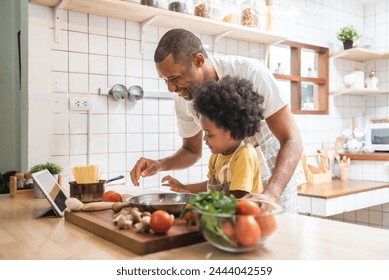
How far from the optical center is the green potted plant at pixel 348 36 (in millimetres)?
3162

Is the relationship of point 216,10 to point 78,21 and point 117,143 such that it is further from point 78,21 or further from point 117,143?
point 117,143

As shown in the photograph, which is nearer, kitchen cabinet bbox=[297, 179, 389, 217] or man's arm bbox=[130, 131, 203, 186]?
man's arm bbox=[130, 131, 203, 186]

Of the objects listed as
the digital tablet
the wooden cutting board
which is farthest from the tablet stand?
the wooden cutting board

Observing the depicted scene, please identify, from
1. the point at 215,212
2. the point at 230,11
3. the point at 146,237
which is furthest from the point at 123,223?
the point at 230,11

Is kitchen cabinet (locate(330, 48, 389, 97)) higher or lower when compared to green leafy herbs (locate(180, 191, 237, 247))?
higher

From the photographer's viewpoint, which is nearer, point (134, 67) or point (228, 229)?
point (228, 229)

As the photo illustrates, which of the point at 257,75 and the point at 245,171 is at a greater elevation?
the point at 257,75

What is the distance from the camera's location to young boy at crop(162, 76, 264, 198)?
3.74 ft

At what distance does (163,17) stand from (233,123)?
116cm

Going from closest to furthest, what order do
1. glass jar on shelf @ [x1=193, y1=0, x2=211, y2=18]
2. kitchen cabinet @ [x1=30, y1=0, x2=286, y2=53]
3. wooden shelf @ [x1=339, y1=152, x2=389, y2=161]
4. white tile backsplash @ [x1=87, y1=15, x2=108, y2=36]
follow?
kitchen cabinet @ [x1=30, y1=0, x2=286, y2=53]
white tile backsplash @ [x1=87, y1=15, x2=108, y2=36]
glass jar on shelf @ [x1=193, y1=0, x2=211, y2=18]
wooden shelf @ [x1=339, y1=152, x2=389, y2=161]

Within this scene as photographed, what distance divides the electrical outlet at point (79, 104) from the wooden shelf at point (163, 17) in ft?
1.50

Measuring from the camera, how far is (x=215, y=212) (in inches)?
28.0

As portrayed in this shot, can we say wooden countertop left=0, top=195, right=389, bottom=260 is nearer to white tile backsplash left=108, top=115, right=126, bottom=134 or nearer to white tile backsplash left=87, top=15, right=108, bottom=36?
white tile backsplash left=108, top=115, right=126, bottom=134

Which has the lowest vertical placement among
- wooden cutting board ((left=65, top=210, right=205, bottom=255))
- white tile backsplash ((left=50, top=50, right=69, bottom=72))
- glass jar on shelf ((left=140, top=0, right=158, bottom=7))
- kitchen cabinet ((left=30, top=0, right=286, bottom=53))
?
wooden cutting board ((left=65, top=210, right=205, bottom=255))
